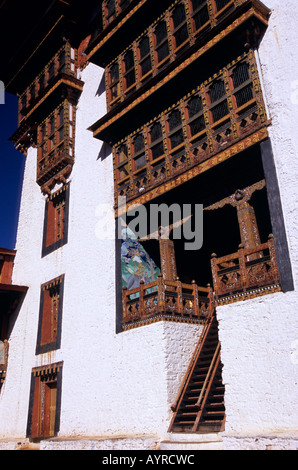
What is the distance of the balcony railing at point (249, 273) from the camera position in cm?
793

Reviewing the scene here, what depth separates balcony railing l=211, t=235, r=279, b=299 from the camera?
7934 mm

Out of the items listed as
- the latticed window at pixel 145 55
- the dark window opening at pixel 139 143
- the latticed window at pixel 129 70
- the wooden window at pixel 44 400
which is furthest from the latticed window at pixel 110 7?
the wooden window at pixel 44 400

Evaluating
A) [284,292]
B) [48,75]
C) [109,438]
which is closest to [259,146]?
[284,292]

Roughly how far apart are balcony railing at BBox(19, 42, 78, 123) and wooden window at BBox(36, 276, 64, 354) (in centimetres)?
729

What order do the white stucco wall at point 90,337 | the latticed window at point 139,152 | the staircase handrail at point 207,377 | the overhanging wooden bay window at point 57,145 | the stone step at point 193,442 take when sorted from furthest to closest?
the overhanging wooden bay window at point 57,145, the latticed window at point 139,152, the white stucco wall at point 90,337, the staircase handrail at point 207,377, the stone step at point 193,442

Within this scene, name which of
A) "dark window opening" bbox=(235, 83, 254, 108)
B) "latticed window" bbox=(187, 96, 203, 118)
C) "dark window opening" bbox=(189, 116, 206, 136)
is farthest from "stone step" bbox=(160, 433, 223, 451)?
"latticed window" bbox=(187, 96, 203, 118)

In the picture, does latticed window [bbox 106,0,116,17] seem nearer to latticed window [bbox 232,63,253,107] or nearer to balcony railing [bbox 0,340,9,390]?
latticed window [bbox 232,63,253,107]

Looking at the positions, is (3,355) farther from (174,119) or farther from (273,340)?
(273,340)

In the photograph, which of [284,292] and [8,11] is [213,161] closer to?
[284,292]

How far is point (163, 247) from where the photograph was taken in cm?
1121

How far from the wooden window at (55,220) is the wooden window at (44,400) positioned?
3947mm

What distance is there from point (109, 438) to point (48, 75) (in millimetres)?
13702

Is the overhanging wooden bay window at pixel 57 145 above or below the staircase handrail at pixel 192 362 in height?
above

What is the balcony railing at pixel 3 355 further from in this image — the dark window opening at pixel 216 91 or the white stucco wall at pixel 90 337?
the dark window opening at pixel 216 91
